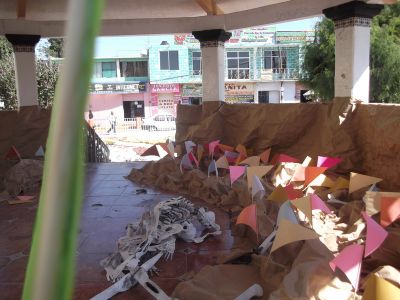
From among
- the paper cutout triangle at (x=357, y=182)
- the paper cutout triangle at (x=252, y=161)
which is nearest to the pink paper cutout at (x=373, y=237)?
the paper cutout triangle at (x=357, y=182)

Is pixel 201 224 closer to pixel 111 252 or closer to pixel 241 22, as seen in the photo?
pixel 111 252

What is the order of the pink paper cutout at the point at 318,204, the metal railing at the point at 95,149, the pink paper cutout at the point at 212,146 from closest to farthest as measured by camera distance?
the pink paper cutout at the point at 318,204, the pink paper cutout at the point at 212,146, the metal railing at the point at 95,149

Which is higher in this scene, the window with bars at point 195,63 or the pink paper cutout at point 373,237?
the window with bars at point 195,63

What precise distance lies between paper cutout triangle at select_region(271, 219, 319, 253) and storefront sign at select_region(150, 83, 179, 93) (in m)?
26.8

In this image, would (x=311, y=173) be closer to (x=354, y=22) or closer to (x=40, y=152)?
(x=354, y=22)

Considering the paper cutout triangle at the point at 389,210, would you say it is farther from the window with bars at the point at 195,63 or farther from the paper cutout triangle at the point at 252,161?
the window with bars at the point at 195,63

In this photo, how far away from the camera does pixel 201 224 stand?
4328 millimetres

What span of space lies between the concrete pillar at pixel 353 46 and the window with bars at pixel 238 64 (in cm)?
2306

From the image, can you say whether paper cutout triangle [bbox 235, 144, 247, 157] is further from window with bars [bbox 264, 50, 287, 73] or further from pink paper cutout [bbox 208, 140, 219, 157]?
window with bars [bbox 264, 50, 287, 73]

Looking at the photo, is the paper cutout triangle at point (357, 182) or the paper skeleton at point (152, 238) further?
the paper cutout triangle at point (357, 182)

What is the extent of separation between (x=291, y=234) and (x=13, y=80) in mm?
17709

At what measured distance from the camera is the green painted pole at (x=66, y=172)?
0.40 metres

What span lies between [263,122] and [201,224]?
3127mm

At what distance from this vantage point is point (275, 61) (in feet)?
96.5
